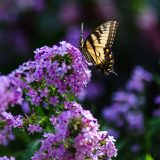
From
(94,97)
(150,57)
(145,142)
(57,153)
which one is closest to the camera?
(57,153)

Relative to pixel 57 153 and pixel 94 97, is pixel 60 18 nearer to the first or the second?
pixel 94 97

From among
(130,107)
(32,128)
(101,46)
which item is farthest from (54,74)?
(130,107)

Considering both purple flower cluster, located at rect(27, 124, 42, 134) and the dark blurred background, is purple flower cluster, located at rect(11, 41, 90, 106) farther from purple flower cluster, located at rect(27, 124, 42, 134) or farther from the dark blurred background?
the dark blurred background

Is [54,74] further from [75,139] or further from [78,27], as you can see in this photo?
[78,27]

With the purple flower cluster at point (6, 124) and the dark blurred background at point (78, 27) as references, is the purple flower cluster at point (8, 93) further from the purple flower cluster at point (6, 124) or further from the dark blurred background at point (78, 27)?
the dark blurred background at point (78, 27)

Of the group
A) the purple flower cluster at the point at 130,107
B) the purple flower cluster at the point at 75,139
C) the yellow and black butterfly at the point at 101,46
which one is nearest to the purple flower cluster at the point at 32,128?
the purple flower cluster at the point at 75,139

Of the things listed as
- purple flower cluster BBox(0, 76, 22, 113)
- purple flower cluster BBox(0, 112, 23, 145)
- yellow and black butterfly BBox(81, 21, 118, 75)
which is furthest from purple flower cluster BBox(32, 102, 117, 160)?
yellow and black butterfly BBox(81, 21, 118, 75)

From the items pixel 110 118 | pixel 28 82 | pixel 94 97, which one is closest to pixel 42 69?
pixel 28 82

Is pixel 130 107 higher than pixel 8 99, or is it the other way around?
pixel 130 107

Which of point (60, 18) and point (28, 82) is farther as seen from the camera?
point (60, 18)
